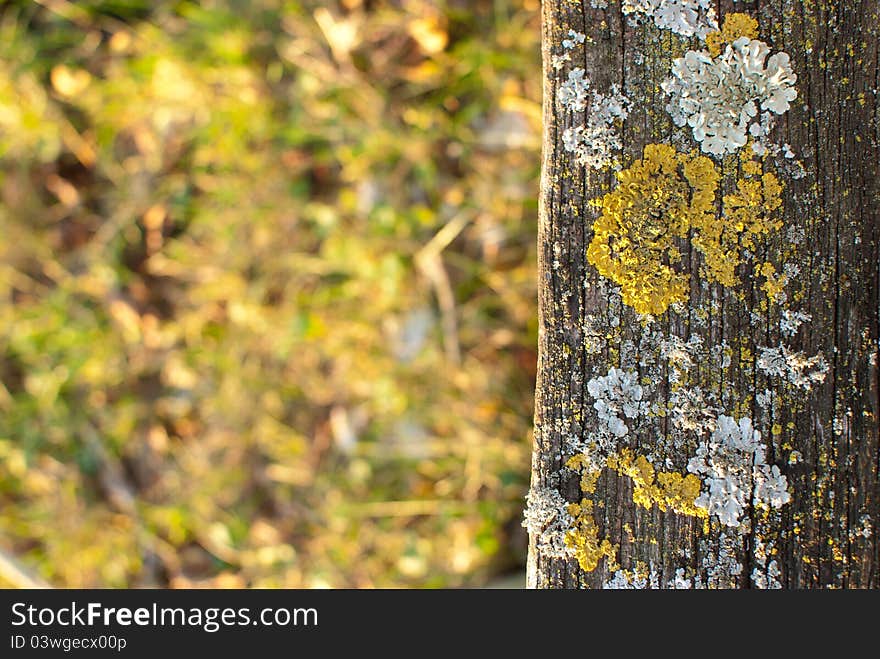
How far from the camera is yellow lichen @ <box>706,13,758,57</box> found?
0.84m

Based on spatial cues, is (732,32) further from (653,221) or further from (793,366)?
(793,366)

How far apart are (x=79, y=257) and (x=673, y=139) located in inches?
98.6

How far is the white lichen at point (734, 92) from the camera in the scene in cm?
83

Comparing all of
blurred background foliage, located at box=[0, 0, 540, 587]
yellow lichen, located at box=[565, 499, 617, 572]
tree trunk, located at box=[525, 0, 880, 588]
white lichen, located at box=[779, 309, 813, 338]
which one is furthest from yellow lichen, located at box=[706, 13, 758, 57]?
blurred background foliage, located at box=[0, 0, 540, 587]

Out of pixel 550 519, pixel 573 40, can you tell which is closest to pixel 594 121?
pixel 573 40

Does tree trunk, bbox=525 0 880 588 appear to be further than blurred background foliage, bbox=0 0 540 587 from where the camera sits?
No

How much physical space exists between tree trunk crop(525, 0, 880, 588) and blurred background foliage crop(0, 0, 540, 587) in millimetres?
1304

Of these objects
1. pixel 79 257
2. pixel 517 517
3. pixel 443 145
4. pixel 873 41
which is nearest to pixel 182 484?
pixel 79 257

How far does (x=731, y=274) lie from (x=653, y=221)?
104 millimetres

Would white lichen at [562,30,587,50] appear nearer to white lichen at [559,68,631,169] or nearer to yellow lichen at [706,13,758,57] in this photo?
white lichen at [559,68,631,169]

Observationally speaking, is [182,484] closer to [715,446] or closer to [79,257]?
[79,257]

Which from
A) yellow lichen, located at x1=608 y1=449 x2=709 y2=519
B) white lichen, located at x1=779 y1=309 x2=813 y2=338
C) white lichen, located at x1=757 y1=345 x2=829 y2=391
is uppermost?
white lichen, located at x1=779 y1=309 x2=813 y2=338

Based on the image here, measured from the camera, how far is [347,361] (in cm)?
239

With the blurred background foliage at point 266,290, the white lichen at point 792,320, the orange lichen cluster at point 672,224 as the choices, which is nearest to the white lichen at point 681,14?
the orange lichen cluster at point 672,224
